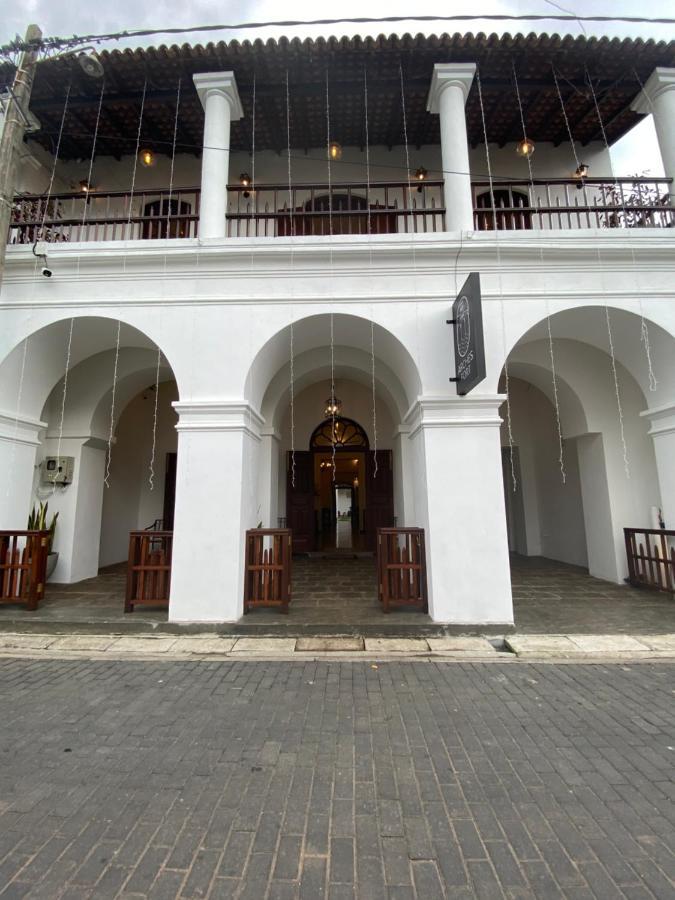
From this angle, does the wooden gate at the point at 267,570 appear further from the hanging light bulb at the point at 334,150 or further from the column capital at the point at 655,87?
the column capital at the point at 655,87

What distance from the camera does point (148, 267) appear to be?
19.3 ft

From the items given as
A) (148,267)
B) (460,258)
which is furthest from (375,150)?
(148,267)

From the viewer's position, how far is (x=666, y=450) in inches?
243

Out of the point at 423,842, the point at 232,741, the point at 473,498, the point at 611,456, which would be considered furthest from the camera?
the point at 611,456

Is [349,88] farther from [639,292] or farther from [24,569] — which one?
[24,569]

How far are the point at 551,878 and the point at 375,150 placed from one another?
10.8 metres

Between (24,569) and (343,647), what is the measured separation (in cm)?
474

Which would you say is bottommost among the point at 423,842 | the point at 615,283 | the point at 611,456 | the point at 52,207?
the point at 423,842

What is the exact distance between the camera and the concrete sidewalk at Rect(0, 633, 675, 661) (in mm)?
4352

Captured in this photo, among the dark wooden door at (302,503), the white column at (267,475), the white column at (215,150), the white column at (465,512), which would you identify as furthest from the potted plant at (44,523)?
the white column at (465,512)

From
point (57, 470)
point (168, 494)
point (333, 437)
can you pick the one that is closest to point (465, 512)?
point (333, 437)

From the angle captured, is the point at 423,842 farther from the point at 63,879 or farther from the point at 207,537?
the point at 207,537

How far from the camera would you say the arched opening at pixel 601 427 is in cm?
617

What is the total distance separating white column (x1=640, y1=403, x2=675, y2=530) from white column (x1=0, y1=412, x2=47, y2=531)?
10010 millimetres
